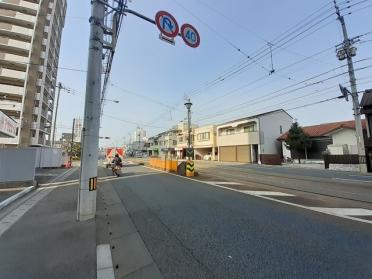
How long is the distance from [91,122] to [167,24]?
153 inches

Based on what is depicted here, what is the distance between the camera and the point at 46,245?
4.27 metres

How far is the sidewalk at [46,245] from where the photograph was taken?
3344 mm

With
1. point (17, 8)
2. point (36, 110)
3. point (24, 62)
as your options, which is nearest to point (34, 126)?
point (36, 110)

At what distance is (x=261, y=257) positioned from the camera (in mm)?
3676

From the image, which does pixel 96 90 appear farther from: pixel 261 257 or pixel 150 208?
pixel 261 257

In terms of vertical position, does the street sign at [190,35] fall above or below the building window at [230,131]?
below

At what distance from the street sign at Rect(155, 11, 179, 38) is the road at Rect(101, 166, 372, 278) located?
5505mm

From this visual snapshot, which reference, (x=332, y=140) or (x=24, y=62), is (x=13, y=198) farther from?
(x=24, y=62)

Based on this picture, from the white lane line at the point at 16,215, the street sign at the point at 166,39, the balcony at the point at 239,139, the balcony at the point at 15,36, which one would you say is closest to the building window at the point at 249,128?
the balcony at the point at 239,139

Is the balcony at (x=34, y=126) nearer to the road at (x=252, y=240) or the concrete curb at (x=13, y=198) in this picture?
the concrete curb at (x=13, y=198)

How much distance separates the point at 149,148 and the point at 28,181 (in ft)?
284

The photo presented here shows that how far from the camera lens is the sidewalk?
11.0 ft

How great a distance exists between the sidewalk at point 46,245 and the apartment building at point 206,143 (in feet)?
146

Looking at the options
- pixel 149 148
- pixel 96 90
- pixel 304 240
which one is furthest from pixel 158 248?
pixel 149 148
